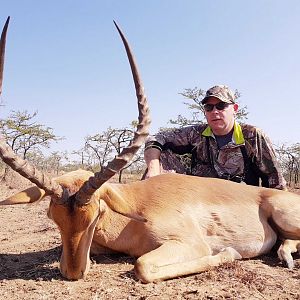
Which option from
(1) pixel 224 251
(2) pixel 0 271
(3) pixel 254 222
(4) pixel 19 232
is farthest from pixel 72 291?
(4) pixel 19 232

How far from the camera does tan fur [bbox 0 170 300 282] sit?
13.3 ft

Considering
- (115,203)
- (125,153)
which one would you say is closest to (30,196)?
(115,203)

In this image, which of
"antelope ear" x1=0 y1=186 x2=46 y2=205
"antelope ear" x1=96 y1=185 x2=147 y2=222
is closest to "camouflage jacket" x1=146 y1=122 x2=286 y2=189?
"antelope ear" x1=96 y1=185 x2=147 y2=222

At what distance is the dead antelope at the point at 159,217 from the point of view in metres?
3.96

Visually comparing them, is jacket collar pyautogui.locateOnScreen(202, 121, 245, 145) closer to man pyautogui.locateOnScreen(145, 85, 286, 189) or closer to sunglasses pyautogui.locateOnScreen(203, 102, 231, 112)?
man pyautogui.locateOnScreen(145, 85, 286, 189)

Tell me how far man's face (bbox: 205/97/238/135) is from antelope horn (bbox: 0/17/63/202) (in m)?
3.65

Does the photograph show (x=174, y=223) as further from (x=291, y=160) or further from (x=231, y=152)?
(x=291, y=160)

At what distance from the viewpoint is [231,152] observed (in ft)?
23.3

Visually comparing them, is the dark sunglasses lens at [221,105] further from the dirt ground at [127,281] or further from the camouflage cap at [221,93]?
the dirt ground at [127,281]

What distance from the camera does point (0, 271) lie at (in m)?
4.64

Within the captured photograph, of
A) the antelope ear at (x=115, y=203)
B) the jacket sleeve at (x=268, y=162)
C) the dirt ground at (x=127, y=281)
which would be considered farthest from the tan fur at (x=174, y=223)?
the jacket sleeve at (x=268, y=162)

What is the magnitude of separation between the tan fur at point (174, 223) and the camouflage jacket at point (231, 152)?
1.21 meters

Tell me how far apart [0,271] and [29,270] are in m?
0.33

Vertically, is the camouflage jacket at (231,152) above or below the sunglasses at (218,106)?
→ below
